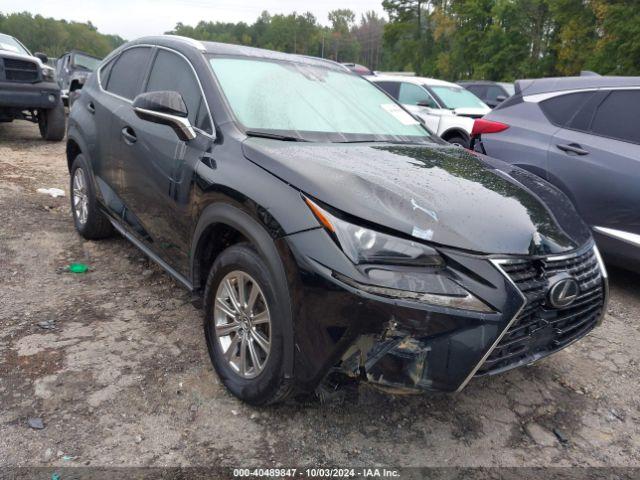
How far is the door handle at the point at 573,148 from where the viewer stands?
13.7ft

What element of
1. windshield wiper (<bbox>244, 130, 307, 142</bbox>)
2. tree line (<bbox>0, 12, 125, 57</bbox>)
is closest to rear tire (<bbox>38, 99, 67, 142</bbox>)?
windshield wiper (<bbox>244, 130, 307, 142</bbox>)

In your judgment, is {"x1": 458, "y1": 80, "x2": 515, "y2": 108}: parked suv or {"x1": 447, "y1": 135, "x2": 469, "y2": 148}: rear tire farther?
{"x1": 458, "y1": 80, "x2": 515, "y2": 108}: parked suv

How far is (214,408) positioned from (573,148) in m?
3.40

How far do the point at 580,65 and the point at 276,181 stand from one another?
30456 millimetres

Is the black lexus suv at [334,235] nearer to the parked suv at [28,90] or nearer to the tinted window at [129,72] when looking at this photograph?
the tinted window at [129,72]

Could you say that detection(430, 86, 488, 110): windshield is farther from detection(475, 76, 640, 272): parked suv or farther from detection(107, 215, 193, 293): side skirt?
detection(107, 215, 193, 293): side skirt

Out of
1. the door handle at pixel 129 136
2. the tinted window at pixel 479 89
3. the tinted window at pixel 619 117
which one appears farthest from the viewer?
the tinted window at pixel 479 89

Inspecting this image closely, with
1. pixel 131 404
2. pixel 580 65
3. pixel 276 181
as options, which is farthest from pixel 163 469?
pixel 580 65

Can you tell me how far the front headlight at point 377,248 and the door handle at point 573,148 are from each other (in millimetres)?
2762

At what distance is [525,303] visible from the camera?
2.03 m

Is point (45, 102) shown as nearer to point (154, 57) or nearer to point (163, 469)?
point (154, 57)

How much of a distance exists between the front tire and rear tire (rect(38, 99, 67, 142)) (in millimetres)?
8690

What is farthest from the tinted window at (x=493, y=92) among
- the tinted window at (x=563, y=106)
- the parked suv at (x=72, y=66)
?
the tinted window at (x=563, y=106)

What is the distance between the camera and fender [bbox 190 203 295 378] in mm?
2131
